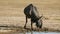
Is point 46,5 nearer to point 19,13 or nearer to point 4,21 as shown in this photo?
point 19,13

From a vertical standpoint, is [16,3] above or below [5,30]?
above

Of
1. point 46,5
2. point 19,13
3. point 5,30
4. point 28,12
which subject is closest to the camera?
point 28,12

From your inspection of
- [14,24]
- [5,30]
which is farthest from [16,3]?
[5,30]

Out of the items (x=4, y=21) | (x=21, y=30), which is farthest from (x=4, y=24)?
(x=21, y=30)

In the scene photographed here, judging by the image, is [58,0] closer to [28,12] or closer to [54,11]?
[54,11]

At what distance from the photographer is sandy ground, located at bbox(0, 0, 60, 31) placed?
7.59 ft

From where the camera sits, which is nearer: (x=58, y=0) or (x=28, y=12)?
(x=28, y=12)

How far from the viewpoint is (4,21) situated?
2.35 meters

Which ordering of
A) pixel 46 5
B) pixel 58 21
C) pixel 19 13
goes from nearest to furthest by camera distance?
pixel 58 21 → pixel 19 13 → pixel 46 5

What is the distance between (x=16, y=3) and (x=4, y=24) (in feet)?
2.28

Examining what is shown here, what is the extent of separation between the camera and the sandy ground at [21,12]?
2.31 m

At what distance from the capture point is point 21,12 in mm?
2590

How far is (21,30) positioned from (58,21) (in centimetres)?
62

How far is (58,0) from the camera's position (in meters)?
3.06
